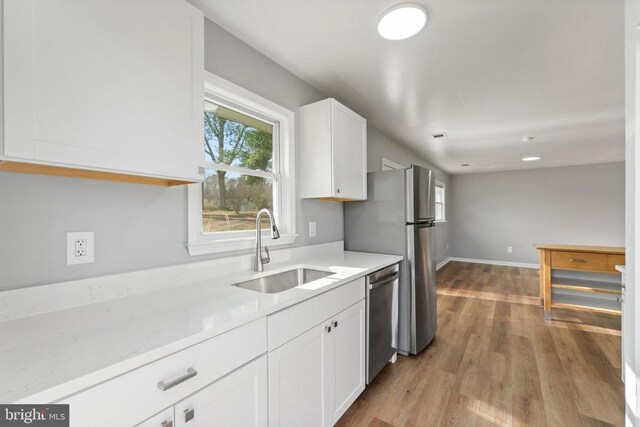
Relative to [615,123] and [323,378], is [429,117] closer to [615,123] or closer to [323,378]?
[615,123]

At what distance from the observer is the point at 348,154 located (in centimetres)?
233

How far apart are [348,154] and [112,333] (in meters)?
1.90

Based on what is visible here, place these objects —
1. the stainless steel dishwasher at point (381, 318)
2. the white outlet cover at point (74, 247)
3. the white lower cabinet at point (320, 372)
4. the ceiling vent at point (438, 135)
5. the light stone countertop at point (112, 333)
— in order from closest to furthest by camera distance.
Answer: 1. the light stone countertop at point (112, 333)
2. the white outlet cover at point (74, 247)
3. the white lower cabinet at point (320, 372)
4. the stainless steel dishwasher at point (381, 318)
5. the ceiling vent at point (438, 135)

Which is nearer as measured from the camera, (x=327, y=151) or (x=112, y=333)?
(x=112, y=333)

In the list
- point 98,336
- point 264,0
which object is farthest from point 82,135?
point 264,0

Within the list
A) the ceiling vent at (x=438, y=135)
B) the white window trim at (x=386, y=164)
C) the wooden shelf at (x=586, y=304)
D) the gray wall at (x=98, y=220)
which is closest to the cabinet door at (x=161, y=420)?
the gray wall at (x=98, y=220)

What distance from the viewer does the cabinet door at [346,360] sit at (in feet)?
5.06

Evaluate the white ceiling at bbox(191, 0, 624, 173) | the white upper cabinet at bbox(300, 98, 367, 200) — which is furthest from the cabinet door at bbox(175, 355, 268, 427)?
the white ceiling at bbox(191, 0, 624, 173)

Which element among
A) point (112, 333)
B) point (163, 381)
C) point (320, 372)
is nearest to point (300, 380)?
point (320, 372)

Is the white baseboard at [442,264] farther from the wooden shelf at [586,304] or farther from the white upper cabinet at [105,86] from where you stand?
the white upper cabinet at [105,86]

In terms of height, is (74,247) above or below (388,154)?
below

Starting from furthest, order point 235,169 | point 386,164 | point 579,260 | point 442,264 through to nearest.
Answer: point 442,264
point 386,164
point 579,260
point 235,169

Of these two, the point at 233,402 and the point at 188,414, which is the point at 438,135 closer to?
the point at 233,402

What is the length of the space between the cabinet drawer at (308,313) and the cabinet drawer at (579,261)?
3026 mm
